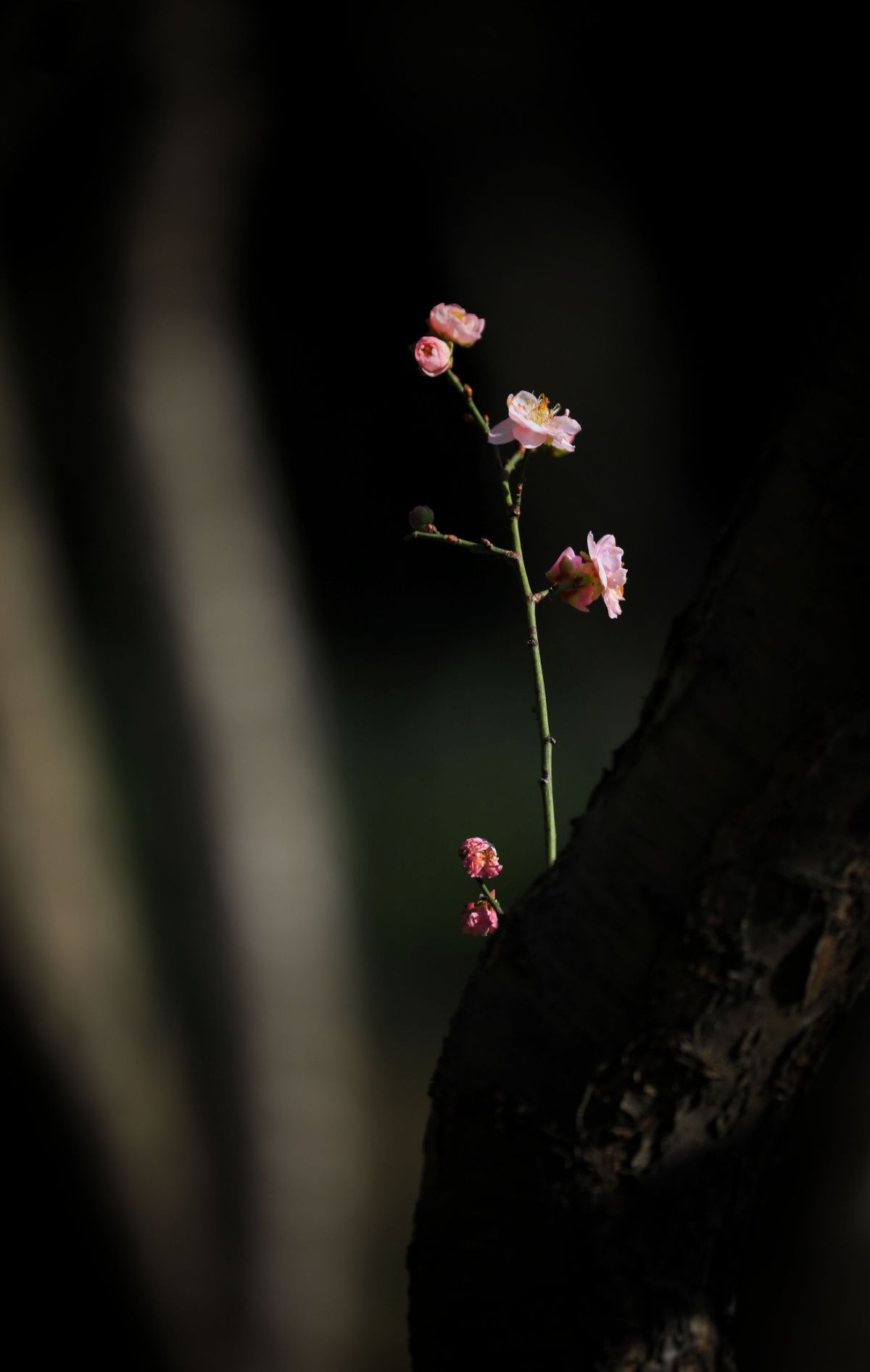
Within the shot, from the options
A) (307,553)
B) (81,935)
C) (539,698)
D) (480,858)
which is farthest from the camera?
(307,553)

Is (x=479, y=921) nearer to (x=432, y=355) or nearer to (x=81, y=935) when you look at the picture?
(x=432, y=355)

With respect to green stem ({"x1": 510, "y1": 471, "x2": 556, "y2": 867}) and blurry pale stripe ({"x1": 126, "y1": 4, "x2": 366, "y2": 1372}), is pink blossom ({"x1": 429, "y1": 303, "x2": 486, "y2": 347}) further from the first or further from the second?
blurry pale stripe ({"x1": 126, "y1": 4, "x2": 366, "y2": 1372})

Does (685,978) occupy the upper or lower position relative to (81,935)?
lower

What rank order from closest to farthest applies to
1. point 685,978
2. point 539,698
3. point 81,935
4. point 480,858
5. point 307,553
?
point 685,978
point 539,698
point 480,858
point 81,935
point 307,553

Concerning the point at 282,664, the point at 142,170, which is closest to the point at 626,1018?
the point at 282,664

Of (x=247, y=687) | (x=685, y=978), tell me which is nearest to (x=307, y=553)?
(x=247, y=687)

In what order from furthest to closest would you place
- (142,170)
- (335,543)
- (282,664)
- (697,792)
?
(335,543) → (282,664) → (142,170) → (697,792)

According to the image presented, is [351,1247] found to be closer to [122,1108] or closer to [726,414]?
[122,1108]
